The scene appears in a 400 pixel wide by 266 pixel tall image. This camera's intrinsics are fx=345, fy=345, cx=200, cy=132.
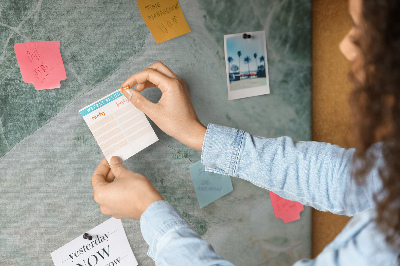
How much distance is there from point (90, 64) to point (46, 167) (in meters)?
0.24

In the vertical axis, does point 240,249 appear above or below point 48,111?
below

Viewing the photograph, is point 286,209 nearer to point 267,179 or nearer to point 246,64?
point 267,179

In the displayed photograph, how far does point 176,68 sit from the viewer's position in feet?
2.66

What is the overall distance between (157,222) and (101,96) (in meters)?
0.32

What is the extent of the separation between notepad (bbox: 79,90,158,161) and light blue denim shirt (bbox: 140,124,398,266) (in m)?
0.16

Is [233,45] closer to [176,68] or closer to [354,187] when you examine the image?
[176,68]

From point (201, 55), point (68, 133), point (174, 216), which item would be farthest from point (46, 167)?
point (201, 55)

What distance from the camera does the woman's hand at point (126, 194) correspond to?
63cm

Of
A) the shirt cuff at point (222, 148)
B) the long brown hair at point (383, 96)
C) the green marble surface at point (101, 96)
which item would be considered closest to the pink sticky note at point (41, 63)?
the green marble surface at point (101, 96)

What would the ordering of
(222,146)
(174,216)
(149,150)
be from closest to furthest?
(174,216) → (222,146) → (149,150)

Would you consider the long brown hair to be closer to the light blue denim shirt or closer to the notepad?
the light blue denim shirt

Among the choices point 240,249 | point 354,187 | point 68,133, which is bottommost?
point 240,249

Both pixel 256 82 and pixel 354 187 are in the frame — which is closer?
pixel 354 187

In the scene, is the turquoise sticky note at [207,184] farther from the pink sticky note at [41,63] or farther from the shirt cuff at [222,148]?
the pink sticky note at [41,63]
